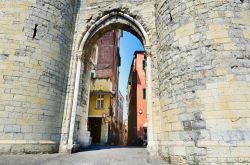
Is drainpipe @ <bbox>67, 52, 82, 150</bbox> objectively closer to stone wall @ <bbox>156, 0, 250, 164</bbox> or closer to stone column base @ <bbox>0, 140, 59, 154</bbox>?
stone column base @ <bbox>0, 140, 59, 154</bbox>

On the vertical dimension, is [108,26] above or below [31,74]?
above

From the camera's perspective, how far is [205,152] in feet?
11.6

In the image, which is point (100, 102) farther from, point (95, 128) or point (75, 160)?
point (75, 160)

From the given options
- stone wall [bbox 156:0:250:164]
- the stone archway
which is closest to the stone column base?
the stone archway

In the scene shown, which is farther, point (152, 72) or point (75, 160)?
point (152, 72)

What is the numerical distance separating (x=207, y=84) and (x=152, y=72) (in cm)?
227

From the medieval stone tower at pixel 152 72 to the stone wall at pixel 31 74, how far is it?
0.08 feet

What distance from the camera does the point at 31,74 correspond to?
18.0 feet

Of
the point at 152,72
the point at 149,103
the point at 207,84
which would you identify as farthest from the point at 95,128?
the point at 207,84

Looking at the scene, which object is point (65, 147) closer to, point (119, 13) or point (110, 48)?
point (119, 13)

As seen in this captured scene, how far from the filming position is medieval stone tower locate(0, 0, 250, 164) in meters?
3.74

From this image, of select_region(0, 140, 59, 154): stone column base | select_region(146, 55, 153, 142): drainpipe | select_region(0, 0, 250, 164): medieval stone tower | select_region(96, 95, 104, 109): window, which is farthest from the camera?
select_region(96, 95, 104, 109): window

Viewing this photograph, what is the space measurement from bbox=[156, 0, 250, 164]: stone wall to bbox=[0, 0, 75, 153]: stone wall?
11.1 feet

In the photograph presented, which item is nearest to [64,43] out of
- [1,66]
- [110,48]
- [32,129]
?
[1,66]
